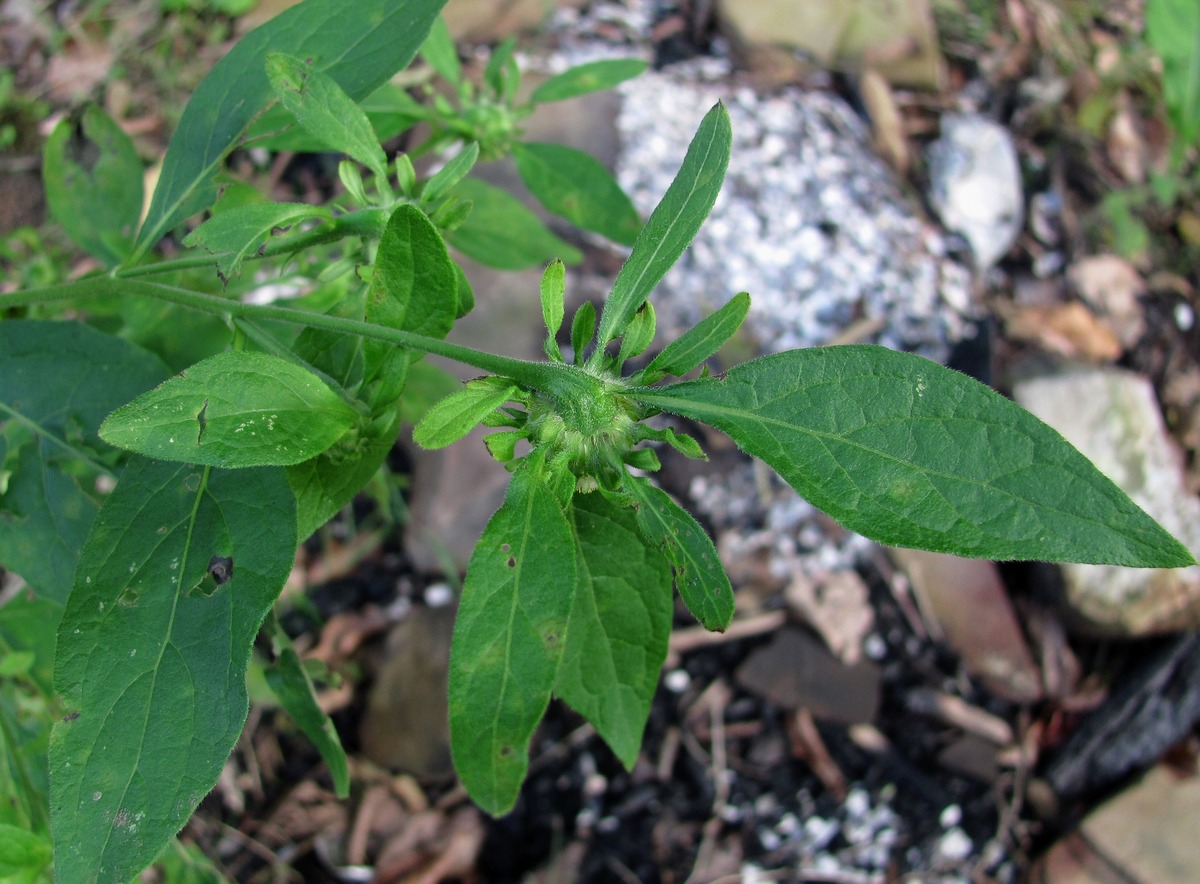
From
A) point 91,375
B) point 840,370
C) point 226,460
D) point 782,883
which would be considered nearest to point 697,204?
point 840,370

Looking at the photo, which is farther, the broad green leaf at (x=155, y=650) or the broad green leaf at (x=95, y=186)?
the broad green leaf at (x=95, y=186)

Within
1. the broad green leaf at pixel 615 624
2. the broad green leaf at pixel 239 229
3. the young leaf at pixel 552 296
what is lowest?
the broad green leaf at pixel 615 624

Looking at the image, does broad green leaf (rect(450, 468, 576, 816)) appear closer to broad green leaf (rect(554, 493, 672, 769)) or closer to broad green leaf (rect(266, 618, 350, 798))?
broad green leaf (rect(554, 493, 672, 769))

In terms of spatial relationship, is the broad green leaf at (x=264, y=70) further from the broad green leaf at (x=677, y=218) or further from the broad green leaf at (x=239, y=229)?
the broad green leaf at (x=677, y=218)

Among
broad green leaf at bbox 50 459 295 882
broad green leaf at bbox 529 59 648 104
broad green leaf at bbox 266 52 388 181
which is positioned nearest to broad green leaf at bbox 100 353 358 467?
broad green leaf at bbox 50 459 295 882

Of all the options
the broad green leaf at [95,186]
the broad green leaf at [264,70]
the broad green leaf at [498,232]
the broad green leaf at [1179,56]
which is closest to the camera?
the broad green leaf at [264,70]

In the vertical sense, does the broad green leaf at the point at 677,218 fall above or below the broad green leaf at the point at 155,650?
above

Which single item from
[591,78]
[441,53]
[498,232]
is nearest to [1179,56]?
[591,78]

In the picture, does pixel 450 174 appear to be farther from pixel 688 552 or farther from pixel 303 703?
pixel 303 703

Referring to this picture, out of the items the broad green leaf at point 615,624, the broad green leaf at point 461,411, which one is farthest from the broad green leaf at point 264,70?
the broad green leaf at point 615,624
